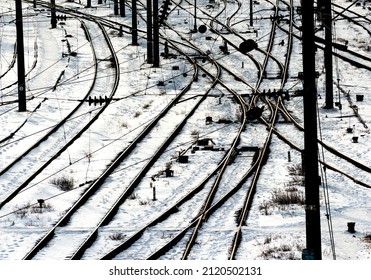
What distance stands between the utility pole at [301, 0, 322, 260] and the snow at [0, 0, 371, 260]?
2156 mm

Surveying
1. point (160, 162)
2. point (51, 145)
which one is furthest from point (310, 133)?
point (51, 145)

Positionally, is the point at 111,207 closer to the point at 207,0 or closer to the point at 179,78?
the point at 179,78

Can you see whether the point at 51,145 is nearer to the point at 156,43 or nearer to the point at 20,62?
the point at 20,62

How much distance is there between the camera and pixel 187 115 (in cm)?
3011

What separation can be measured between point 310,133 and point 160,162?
11.0 meters

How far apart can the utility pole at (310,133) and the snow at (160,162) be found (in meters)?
2.16

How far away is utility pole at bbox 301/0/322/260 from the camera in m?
13.2

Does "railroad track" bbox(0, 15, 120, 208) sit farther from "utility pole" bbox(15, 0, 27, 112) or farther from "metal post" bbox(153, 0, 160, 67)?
"metal post" bbox(153, 0, 160, 67)

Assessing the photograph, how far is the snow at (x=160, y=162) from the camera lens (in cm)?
1742

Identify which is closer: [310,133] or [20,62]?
[310,133]

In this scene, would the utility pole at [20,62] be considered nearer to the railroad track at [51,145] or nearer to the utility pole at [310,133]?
the railroad track at [51,145]

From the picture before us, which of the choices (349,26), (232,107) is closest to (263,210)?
(232,107)

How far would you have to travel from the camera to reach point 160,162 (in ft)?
79.7

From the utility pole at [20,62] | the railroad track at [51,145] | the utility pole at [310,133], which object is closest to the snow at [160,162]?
the railroad track at [51,145]
